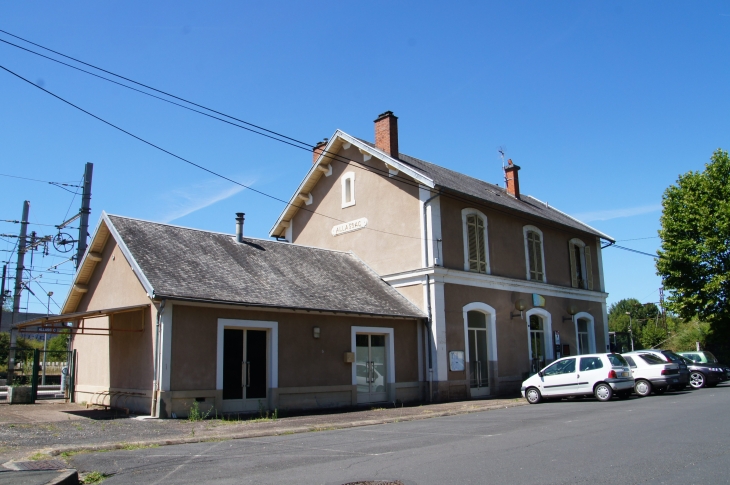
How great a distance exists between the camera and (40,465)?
8.02 m

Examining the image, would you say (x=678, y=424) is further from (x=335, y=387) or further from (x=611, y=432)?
(x=335, y=387)

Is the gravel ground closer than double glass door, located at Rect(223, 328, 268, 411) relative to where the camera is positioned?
Yes

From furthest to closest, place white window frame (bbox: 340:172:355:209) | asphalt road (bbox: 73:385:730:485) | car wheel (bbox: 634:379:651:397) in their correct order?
white window frame (bbox: 340:172:355:209) < car wheel (bbox: 634:379:651:397) < asphalt road (bbox: 73:385:730:485)

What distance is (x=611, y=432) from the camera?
10312 mm

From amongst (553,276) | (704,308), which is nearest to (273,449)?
(553,276)

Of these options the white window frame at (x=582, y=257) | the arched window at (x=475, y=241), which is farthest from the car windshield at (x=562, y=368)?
the white window frame at (x=582, y=257)

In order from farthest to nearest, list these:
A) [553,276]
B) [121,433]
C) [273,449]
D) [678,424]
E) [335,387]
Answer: [553,276] < [335,387] < [121,433] < [678,424] < [273,449]

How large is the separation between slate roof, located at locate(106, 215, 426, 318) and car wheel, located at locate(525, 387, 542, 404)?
4.04 meters

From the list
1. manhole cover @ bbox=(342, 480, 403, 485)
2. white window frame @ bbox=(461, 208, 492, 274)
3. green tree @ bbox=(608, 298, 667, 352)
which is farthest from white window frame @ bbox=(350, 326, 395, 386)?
green tree @ bbox=(608, 298, 667, 352)

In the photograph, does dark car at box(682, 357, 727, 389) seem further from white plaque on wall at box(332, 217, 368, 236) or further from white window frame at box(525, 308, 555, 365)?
white plaque on wall at box(332, 217, 368, 236)

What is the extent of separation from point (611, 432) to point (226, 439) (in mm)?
6735

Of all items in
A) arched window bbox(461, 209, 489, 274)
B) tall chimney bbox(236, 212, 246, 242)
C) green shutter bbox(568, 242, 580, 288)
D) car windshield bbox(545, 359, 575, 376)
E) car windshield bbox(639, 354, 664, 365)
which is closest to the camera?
car windshield bbox(545, 359, 575, 376)

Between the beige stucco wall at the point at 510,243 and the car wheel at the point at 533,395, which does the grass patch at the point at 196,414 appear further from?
the car wheel at the point at 533,395

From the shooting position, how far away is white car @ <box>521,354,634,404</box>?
17.7 m
